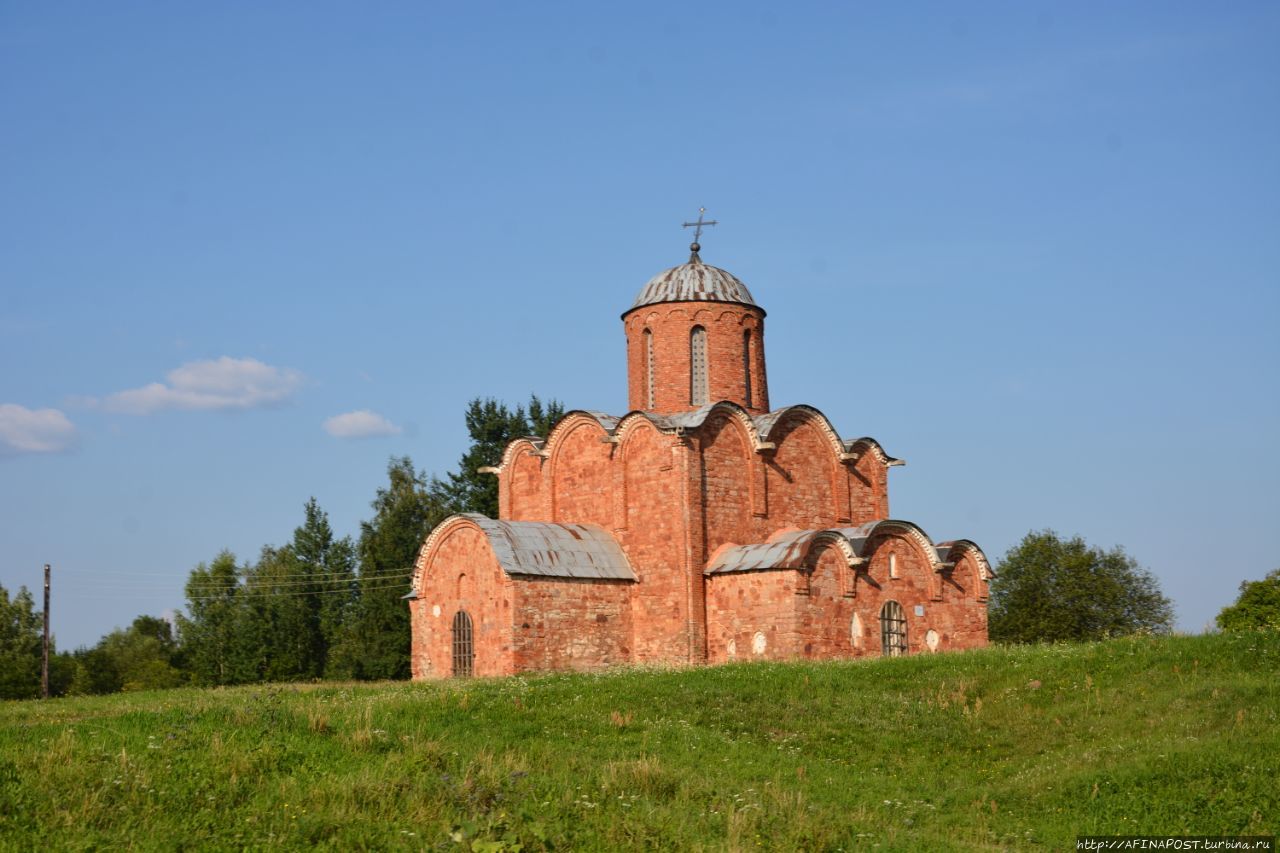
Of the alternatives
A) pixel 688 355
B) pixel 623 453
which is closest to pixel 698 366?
pixel 688 355

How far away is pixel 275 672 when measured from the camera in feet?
157

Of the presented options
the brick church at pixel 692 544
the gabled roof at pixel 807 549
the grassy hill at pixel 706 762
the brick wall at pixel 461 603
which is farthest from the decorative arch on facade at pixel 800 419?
the grassy hill at pixel 706 762

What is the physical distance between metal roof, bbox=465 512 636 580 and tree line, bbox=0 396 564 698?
1429cm

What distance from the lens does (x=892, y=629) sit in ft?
92.6

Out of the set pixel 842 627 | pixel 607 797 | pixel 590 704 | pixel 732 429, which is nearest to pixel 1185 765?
pixel 607 797

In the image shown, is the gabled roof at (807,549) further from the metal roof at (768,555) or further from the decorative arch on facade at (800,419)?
the decorative arch on facade at (800,419)

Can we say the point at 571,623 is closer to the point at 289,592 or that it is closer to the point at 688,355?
the point at 688,355

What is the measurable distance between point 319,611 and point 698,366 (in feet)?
80.9

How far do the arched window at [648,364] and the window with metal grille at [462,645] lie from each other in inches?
270

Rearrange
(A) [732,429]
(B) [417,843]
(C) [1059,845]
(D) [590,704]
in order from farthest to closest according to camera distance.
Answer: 1. (A) [732,429]
2. (D) [590,704]
3. (C) [1059,845]
4. (B) [417,843]

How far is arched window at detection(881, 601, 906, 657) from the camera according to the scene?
28031 millimetres

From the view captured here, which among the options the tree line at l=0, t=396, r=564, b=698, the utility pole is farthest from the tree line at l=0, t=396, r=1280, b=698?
the utility pole

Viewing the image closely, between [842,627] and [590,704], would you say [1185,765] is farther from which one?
[842,627]

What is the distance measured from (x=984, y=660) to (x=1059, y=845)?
8590 millimetres
